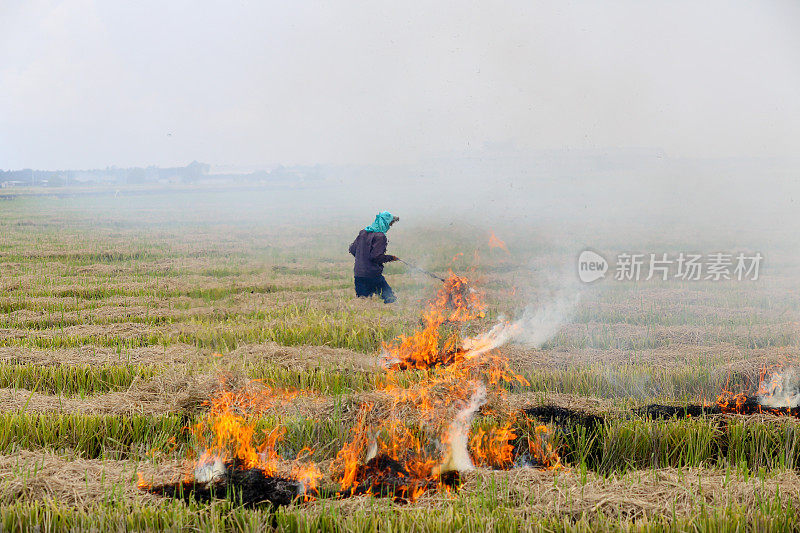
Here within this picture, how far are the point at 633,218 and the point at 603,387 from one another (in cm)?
3326

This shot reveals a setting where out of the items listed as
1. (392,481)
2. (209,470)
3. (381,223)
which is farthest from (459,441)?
(381,223)

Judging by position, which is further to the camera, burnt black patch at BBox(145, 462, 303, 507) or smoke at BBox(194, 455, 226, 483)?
smoke at BBox(194, 455, 226, 483)

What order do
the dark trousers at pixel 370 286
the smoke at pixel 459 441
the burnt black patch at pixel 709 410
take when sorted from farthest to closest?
the dark trousers at pixel 370 286 → the burnt black patch at pixel 709 410 → the smoke at pixel 459 441

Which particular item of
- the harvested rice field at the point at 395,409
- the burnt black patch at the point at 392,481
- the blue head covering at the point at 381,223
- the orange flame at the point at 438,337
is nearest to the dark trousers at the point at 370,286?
the harvested rice field at the point at 395,409

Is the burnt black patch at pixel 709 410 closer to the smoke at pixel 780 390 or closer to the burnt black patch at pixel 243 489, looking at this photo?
the smoke at pixel 780 390

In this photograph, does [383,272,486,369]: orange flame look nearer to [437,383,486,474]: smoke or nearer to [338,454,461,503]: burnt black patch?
[437,383,486,474]: smoke

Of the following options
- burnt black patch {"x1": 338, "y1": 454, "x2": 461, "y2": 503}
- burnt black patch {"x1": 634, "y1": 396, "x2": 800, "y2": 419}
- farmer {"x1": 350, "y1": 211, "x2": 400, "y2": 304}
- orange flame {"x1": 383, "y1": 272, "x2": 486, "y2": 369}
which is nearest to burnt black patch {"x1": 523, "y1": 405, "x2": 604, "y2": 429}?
burnt black patch {"x1": 634, "y1": 396, "x2": 800, "y2": 419}

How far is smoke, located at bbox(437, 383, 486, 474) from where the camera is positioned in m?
3.63

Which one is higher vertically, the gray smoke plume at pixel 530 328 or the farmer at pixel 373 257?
the farmer at pixel 373 257

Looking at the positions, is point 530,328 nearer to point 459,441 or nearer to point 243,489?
point 459,441

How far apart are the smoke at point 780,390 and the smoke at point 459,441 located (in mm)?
2638

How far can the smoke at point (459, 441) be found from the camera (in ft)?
11.9

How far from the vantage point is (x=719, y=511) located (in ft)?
9.25

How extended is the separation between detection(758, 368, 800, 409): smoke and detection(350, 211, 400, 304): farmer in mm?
5708
